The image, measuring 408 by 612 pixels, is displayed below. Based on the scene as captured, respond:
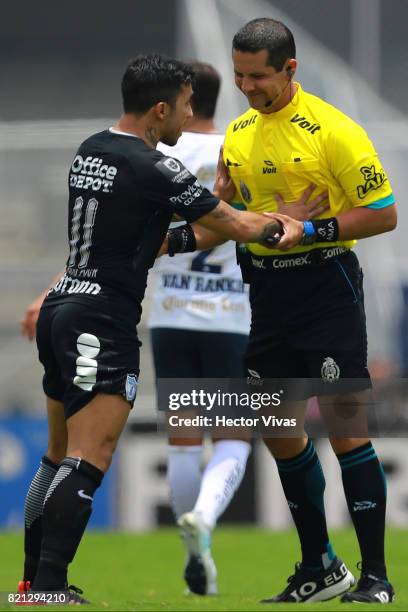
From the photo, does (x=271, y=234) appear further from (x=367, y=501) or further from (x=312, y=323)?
(x=367, y=501)

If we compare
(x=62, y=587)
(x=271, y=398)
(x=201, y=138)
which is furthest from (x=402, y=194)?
(x=62, y=587)

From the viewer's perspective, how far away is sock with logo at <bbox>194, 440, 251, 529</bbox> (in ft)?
19.7

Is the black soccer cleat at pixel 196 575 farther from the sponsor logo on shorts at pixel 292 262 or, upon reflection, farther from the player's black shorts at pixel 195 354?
the sponsor logo on shorts at pixel 292 262

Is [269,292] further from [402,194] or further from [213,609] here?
[402,194]

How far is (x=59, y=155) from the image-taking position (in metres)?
13.9

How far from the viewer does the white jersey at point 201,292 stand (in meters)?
6.63

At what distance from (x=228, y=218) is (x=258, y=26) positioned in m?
0.87

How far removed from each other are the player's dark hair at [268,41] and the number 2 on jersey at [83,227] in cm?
96

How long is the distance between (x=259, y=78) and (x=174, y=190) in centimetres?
76

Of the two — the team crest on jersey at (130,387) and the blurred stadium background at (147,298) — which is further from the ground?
the blurred stadium background at (147,298)

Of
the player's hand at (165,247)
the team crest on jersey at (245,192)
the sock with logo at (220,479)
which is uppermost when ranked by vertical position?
the team crest on jersey at (245,192)

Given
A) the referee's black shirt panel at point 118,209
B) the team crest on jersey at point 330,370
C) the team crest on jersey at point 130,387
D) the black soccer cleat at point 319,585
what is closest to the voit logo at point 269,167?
the referee's black shirt panel at point 118,209

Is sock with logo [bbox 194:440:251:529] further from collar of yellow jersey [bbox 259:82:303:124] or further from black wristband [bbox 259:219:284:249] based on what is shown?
collar of yellow jersey [bbox 259:82:303:124]

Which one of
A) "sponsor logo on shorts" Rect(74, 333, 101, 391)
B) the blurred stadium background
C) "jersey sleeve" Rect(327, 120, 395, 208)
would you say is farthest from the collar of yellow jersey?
the blurred stadium background
